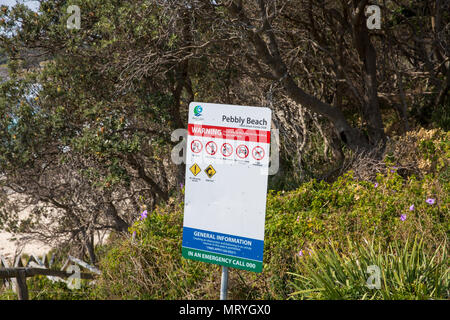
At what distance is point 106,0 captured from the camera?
725cm

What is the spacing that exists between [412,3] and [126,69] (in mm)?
7080

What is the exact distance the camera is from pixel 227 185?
3.57 m

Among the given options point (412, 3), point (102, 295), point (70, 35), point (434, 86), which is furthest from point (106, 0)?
point (434, 86)

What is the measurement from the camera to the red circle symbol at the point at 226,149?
355 centimetres

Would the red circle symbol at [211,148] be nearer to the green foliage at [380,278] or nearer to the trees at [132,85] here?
the green foliage at [380,278]

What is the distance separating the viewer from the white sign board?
346 centimetres

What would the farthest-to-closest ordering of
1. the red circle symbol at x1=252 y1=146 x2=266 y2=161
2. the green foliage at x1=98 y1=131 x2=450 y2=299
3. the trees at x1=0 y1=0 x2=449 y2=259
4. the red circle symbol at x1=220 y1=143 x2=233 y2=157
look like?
the trees at x1=0 y1=0 x2=449 y2=259, the green foliage at x1=98 y1=131 x2=450 y2=299, the red circle symbol at x1=220 y1=143 x2=233 y2=157, the red circle symbol at x1=252 y1=146 x2=266 y2=161

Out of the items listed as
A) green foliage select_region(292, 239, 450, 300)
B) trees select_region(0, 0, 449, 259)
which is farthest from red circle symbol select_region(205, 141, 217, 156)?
trees select_region(0, 0, 449, 259)

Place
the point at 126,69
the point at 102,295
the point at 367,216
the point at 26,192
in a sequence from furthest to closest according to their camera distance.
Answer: the point at 26,192 < the point at 126,69 < the point at 367,216 < the point at 102,295

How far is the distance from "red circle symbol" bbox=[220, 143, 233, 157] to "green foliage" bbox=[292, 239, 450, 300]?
48.4 inches

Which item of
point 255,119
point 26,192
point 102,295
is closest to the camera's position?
point 255,119

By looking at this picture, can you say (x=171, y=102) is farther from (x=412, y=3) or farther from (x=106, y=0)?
(x=412, y=3)

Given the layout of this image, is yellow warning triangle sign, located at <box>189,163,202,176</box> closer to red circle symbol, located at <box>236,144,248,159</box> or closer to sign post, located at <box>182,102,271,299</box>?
sign post, located at <box>182,102,271,299</box>

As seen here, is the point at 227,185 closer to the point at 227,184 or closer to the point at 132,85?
the point at 227,184
